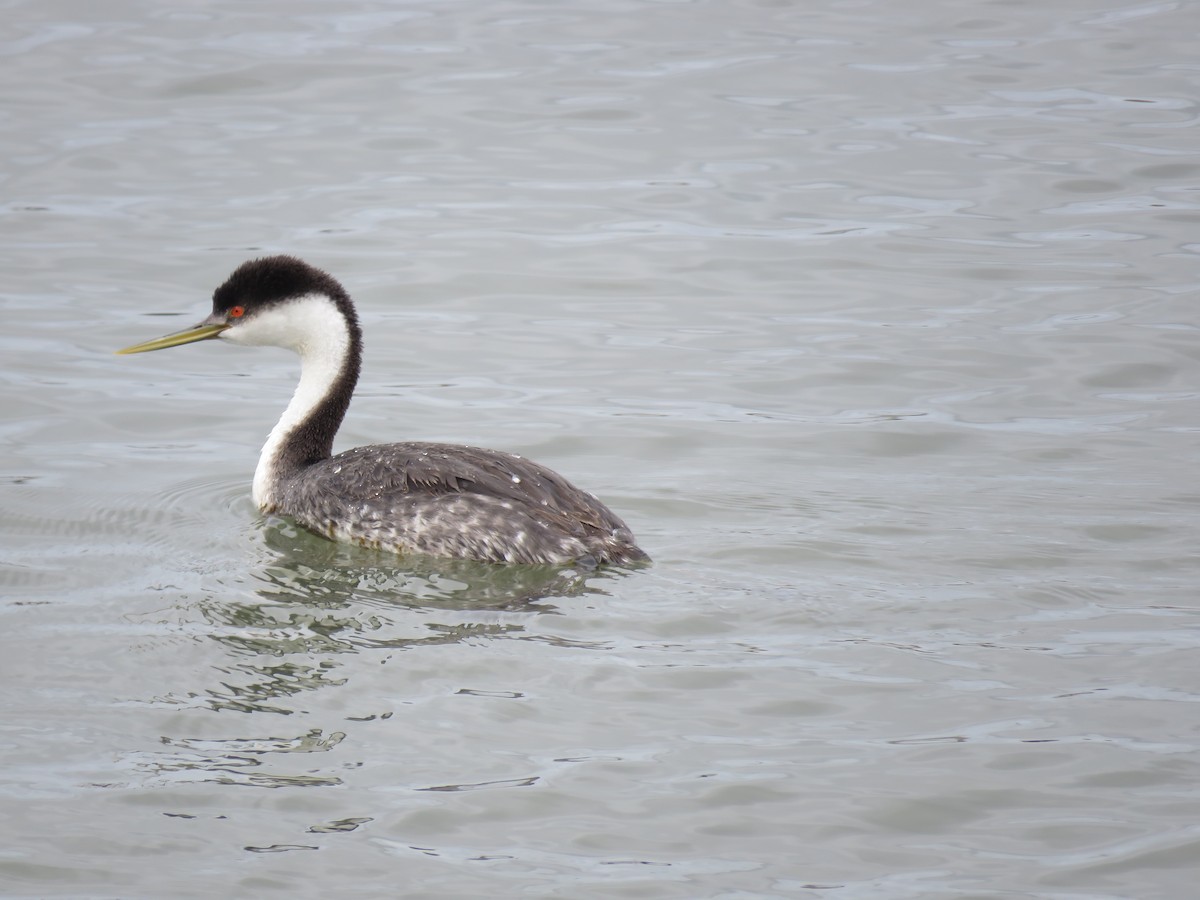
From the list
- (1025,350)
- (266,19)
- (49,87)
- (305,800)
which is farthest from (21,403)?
(266,19)

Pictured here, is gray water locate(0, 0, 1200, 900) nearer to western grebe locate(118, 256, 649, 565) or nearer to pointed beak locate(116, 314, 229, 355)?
western grebe locate(118, 256, 649, 565)

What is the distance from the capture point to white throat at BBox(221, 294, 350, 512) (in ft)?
28.9

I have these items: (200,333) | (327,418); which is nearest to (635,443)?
(327,418)

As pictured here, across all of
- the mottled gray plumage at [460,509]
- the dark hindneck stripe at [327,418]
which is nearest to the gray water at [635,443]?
the mottled gray plumage at [460,509]

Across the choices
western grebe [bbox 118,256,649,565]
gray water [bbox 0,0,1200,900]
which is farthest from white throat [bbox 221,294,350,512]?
gray water [bbox 0,0,1200,900]

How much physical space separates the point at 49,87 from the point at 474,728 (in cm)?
1335

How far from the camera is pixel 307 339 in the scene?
8.89 m

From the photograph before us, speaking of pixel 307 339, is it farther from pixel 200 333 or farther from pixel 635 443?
pixel 635 443

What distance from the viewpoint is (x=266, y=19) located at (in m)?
20.0

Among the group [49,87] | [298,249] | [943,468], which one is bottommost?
[943,468]

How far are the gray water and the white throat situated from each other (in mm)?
517

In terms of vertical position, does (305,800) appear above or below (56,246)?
below

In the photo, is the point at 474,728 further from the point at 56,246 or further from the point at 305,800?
the point at 56,246

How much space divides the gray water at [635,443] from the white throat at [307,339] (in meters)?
0.52
